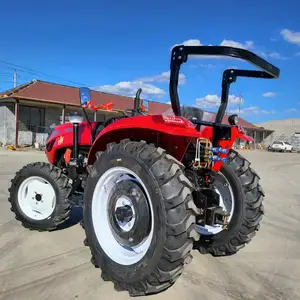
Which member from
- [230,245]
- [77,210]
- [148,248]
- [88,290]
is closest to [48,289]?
[88,290]

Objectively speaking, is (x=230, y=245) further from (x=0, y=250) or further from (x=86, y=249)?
(x=0, y=250)

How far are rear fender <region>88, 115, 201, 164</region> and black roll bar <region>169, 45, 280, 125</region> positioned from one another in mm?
281

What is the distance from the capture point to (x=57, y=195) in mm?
4746

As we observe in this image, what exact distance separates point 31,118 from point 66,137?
23.3m

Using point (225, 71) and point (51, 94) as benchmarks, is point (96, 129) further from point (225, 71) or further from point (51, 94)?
point (51, 94)

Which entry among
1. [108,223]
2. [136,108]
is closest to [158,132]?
[108,223]

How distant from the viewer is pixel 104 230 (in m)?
3.56

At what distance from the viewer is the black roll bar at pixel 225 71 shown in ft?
9.70

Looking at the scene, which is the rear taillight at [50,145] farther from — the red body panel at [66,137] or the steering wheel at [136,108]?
the steering wheel at [136,108]

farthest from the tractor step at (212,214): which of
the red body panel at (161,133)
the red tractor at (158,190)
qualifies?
the red body panel at (161,133)

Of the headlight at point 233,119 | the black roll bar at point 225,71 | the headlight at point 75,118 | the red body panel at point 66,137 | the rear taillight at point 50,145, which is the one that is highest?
the black roll bar at point 225,71

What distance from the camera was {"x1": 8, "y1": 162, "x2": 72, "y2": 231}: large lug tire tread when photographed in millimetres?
4723

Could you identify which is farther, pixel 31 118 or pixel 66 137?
pixel 31 118

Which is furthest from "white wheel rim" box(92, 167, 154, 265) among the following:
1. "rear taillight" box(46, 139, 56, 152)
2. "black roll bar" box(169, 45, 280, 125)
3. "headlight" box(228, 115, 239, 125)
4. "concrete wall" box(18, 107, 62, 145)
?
"concrete wall" box(18, 107, 62, 145)
